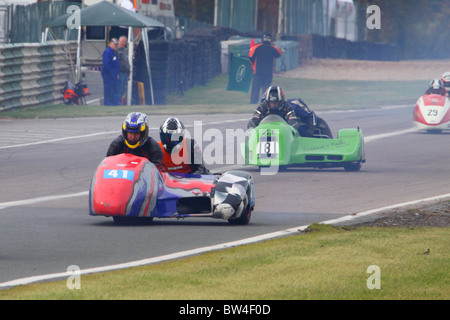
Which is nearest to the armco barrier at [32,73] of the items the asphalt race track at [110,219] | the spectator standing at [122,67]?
the spectator standing at [122,67]

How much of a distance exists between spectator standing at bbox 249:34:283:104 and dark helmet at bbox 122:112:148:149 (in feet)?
60.6

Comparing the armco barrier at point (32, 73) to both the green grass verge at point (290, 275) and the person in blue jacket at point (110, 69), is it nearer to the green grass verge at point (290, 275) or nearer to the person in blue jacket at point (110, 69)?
the person in blue jacket at point (110, 69)

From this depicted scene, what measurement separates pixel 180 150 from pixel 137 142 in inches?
23.7

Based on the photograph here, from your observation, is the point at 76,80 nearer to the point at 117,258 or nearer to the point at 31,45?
the point at 31,45

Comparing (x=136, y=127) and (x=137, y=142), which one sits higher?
(x=136, y=127)

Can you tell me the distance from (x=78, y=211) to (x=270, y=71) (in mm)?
18369

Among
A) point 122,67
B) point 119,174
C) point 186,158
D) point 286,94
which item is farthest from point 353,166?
point 286,94

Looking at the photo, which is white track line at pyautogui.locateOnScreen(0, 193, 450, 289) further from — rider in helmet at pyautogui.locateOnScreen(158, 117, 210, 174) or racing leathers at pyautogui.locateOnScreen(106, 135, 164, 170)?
racing leathers at pyautogui.locateOnScreen(106, 135, 164, 170)

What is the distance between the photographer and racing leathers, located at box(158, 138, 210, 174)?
11.1 metres

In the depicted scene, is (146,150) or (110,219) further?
(110,219)

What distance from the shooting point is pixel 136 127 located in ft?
35.1

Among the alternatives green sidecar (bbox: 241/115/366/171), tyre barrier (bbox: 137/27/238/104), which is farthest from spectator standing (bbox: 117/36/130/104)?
green sidecar (bbox: 241/115/366/171)

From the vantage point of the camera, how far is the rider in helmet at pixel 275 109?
52.2 feet

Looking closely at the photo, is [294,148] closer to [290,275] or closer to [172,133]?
[172,133]
